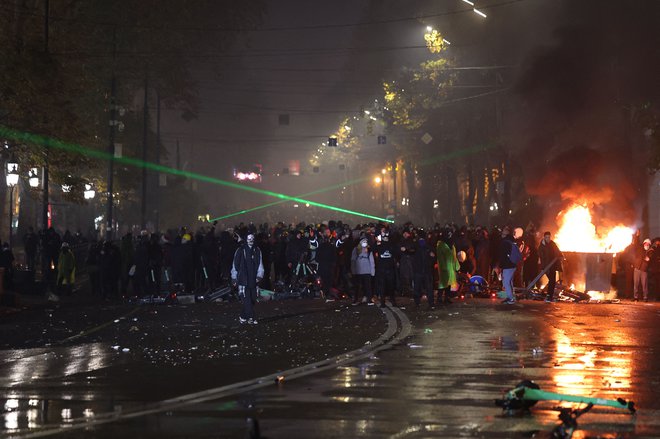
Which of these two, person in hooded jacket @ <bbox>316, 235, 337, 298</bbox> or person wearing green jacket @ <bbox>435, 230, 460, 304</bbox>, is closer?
person wearing green jacket @ <bbox>435, 230, 460, 304</bbox>

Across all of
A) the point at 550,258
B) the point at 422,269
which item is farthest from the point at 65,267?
the point at 550,258

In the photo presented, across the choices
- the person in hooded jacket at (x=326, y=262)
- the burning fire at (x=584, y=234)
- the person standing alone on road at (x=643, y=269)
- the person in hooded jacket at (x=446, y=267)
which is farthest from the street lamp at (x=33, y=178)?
the person standing alone on road at (x=643, y=269)

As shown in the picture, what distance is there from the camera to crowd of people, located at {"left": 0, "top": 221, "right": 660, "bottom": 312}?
25.2 meters

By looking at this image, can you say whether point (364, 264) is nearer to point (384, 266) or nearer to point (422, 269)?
point (384, 266)

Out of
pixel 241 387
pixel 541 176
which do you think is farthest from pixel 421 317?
pixel 541 176

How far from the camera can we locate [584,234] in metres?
33.3

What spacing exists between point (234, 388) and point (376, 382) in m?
1.52

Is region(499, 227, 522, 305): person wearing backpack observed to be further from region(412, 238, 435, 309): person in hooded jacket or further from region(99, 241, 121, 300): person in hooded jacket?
region(99, 241, 121, 300): person in hooded jacket

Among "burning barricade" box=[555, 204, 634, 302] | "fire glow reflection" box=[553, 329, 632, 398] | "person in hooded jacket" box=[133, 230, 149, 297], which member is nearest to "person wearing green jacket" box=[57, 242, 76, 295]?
"person in hooded jacket" box=[133, 230, 149, 297]

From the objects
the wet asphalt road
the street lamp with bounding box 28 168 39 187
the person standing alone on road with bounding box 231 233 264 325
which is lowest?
the wet asphalt road

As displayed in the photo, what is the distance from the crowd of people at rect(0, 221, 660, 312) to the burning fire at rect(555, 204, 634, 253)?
7.08 feet

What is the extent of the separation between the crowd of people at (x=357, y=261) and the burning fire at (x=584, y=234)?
2159mm

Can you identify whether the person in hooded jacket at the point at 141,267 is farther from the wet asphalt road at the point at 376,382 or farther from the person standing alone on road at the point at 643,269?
the person standing alone on road at the point at 643,269

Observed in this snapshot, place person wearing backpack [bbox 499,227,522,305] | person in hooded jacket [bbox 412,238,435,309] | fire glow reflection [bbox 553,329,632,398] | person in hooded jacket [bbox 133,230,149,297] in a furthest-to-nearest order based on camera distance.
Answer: person in hooded jacket [bbox 133,230,149,297], person wearing backpack [bbox 499,227,522,305], person in hooded jacket [bbox 412,238,435,309], fire glow reflection [bbox 553,329,632,398]
